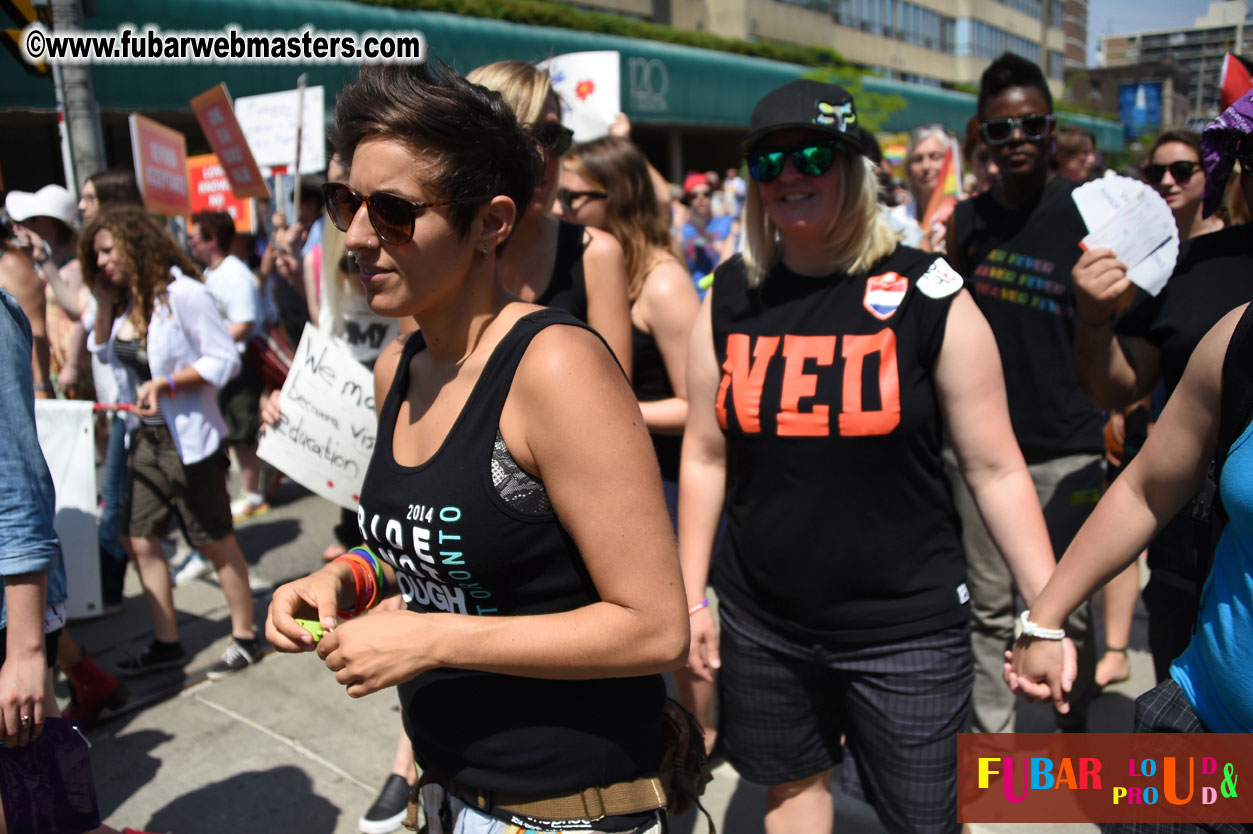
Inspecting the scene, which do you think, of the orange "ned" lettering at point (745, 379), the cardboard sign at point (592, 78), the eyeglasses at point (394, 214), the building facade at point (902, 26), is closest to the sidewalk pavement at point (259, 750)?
the orange "ned" lettering at point (745, 379)

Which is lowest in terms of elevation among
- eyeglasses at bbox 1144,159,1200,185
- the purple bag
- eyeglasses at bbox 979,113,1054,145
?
the purple bag

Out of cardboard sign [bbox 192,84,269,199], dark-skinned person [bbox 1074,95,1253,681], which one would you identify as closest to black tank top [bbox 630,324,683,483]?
dark-skinned person [bbox 1074,95,1253,681]

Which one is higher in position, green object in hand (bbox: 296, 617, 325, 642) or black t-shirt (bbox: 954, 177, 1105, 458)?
black t-shirt (bbox: 954, 177, 1105, 458)

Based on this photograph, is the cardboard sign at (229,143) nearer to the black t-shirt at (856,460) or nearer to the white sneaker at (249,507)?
the white sneaker at (249,507)

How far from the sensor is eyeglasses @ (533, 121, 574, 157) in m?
2.36

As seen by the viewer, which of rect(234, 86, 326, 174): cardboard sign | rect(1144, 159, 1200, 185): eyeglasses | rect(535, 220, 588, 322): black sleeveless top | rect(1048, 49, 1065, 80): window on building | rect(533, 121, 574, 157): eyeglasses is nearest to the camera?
rect(533, 121, 574, 157): eyeglasses

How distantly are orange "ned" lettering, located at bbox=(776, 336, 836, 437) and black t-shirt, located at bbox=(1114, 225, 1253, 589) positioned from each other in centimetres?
72

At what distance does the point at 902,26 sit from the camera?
154 feet

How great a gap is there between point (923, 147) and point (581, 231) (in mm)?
3693

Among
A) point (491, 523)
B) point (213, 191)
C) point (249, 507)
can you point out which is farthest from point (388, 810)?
point (213, 191)

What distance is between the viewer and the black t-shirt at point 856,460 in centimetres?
204

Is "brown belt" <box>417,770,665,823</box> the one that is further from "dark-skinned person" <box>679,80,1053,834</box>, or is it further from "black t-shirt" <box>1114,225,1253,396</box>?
"black t-shirt" <box>1114,225,1253,396</box>

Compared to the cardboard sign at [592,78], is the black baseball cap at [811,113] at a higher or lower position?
lower

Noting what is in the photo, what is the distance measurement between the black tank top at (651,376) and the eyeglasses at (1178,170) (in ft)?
6.82
